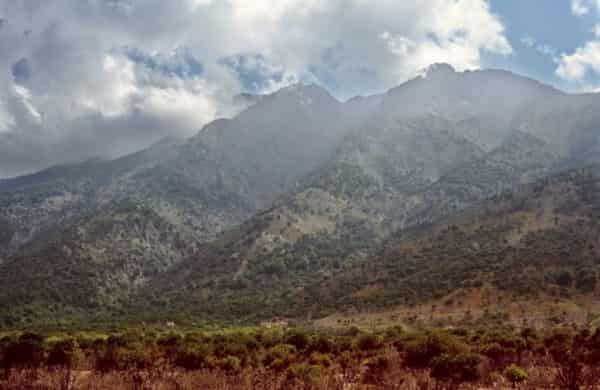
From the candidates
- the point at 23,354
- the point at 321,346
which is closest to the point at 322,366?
the point at 321,346

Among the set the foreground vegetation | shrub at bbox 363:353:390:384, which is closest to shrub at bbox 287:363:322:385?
the foreground vegetation

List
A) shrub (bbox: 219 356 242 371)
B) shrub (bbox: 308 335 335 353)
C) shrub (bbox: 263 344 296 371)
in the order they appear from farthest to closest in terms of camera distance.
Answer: shrub (bbox: 308 335 335 353), shrub (bbox: 263 344 296 371), shrub (bbox: 219 356 242 371)

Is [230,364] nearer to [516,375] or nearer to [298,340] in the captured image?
[298,340]

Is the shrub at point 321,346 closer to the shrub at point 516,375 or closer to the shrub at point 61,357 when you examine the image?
the shrub at point 516,375

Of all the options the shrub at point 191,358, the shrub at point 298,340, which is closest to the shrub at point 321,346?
the shrub at point 298,340

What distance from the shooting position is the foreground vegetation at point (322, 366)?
1520 cm

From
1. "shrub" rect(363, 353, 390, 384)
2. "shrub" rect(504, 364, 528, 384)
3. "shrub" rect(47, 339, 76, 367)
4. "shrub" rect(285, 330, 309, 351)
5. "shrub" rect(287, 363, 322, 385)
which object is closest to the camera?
"shrub" rect(287, 363, 322, 385)

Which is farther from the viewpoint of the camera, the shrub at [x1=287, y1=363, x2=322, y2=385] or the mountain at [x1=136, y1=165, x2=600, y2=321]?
the mountain at [x1=136, y1=165, x2=600, y2=321]

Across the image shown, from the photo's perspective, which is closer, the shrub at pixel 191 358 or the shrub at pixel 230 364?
the shrub at pixel 230 364

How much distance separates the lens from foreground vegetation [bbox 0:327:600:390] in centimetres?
1520

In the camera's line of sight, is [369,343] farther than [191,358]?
Yes

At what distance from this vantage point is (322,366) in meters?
19.8

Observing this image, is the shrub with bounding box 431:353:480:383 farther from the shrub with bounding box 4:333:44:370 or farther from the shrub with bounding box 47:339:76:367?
the shrub with bounding box 4:333:44:370

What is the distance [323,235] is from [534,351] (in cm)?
13844
